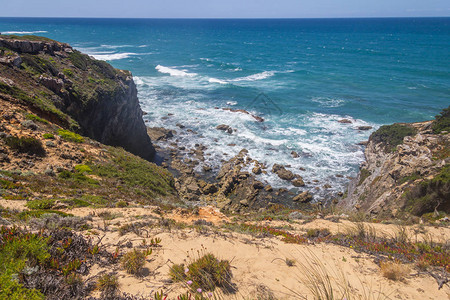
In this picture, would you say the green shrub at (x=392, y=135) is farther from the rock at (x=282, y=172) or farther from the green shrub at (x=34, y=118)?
the green shrub at (x=34, y=118)

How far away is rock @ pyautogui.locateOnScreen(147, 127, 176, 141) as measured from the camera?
130ft

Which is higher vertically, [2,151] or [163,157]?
[2,151]

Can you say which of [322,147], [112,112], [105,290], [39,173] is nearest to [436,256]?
[105,290]

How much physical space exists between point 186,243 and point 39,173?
10.9 m

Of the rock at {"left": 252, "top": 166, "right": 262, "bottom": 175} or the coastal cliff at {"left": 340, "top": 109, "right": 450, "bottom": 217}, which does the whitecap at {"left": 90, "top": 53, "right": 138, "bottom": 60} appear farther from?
the coastal cliff at {"left": 340, "top": 109, "right": 450, "bottom": 217}

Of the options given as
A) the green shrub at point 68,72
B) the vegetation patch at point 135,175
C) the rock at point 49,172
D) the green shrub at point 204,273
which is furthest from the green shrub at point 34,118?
the green shrub at point 204,273

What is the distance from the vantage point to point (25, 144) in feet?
49.1

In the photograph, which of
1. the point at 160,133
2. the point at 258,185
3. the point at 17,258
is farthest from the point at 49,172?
the point at 160,133

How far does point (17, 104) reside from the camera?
18.0 meters

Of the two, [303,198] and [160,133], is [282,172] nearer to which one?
[303,198]

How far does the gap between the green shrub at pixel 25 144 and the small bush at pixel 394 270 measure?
57.8 ft

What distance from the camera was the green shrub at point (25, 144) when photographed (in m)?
14.7

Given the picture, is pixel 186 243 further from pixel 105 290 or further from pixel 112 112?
pixel 112 112

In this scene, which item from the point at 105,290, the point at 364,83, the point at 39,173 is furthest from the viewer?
the point at 364,83
